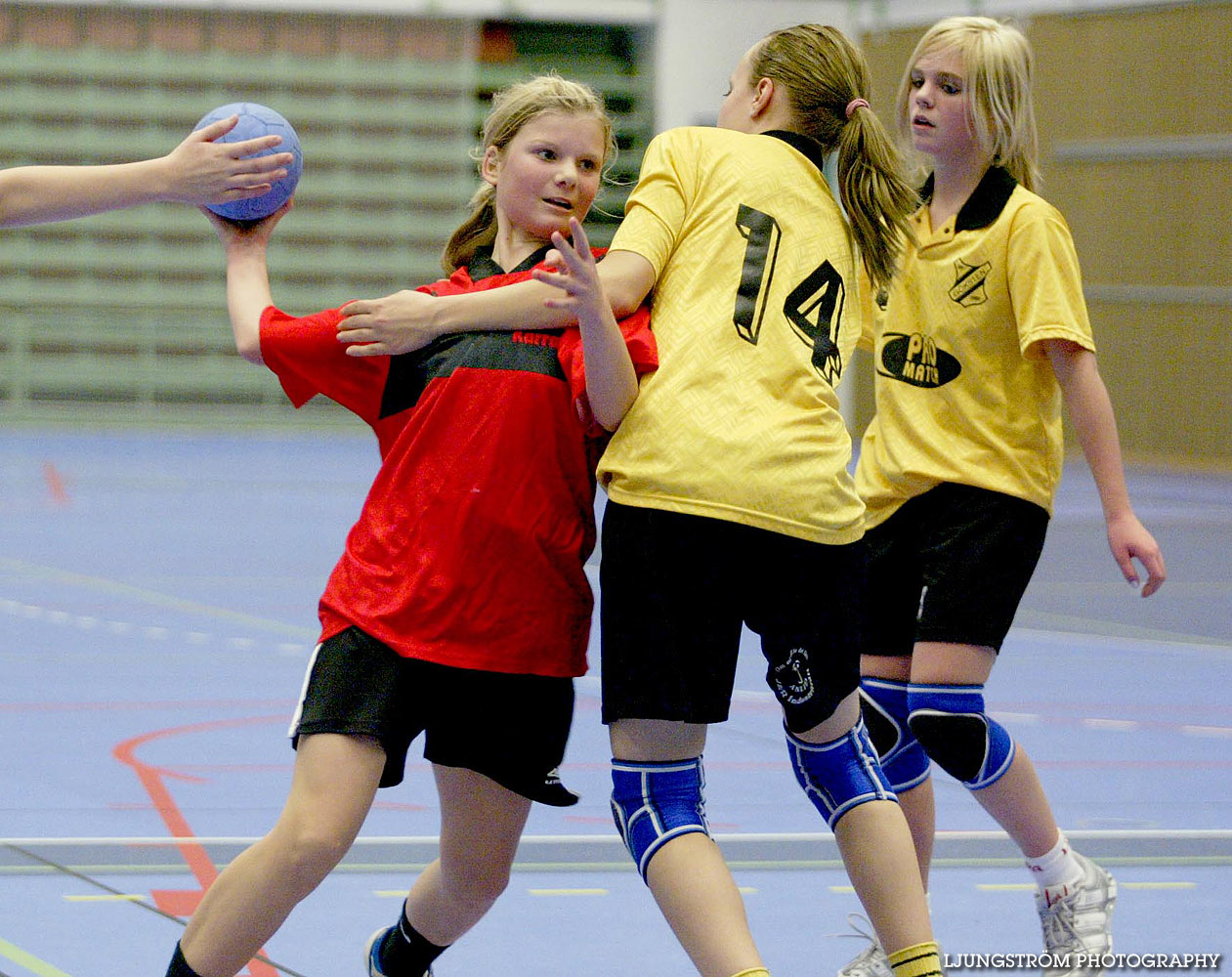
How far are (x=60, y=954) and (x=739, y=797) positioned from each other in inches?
65.2

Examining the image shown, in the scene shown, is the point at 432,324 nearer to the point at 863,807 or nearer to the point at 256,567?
the point at 863,807

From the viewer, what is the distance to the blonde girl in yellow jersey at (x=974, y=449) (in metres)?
2.61

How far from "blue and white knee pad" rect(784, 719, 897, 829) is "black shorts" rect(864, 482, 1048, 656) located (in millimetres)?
431

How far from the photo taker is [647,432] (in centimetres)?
212

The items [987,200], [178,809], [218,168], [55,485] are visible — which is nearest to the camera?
[218,168]

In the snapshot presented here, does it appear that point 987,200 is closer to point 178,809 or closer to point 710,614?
point 710,614

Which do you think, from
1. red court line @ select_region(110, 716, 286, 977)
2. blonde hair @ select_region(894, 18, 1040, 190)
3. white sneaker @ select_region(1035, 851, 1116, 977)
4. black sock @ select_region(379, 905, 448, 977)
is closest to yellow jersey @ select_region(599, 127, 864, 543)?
blonde hair @ select_region(894, 18, 1040, 190)

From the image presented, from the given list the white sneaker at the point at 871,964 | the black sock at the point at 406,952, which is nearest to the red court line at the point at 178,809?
the black sock at the point at 406,952

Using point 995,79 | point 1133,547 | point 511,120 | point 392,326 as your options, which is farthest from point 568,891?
point 995,79

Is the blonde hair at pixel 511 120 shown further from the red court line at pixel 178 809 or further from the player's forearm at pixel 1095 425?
the red court line at pixel 178 809

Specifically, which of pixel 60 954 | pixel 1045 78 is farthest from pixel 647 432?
pixel 1045 78

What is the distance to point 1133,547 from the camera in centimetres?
254

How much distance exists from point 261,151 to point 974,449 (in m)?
1.17

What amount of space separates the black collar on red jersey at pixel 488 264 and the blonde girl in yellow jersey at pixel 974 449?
66 centimetres
